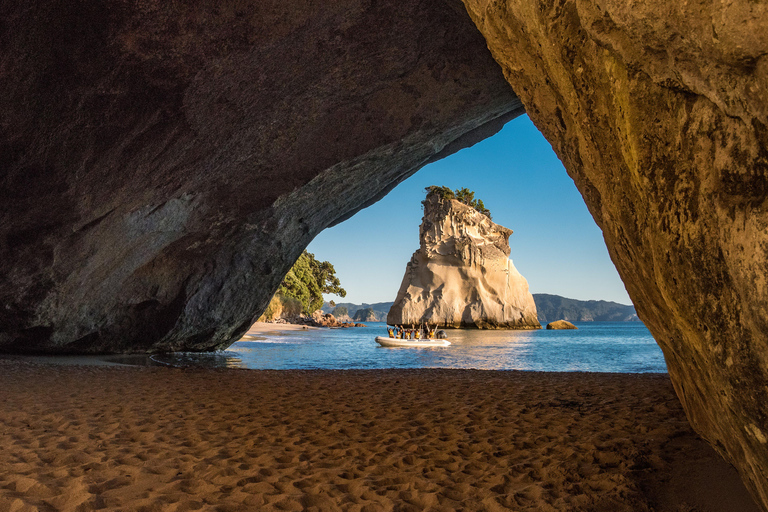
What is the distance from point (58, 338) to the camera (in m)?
14.6

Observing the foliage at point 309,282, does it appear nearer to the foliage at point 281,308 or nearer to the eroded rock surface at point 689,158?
the foliage at point 281,308

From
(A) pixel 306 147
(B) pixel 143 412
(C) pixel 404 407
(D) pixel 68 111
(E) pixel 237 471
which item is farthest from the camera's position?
(A) pixel 306 147

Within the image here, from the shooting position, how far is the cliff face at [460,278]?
184 feet

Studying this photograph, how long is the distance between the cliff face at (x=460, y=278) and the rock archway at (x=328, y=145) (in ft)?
124

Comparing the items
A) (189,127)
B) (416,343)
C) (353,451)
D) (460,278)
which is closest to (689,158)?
(353,451)

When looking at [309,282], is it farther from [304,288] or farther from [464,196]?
[464,196]

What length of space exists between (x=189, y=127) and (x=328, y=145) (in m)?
3.37

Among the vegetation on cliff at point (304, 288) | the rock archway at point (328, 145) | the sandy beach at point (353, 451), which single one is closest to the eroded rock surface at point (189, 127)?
the rock archway at point (328, 145)

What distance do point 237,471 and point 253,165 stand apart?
9444mm

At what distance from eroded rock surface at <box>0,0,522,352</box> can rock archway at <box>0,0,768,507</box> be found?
47mm

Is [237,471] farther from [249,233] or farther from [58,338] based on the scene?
[58,338]

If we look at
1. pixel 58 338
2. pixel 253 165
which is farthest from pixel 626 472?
pixel 58 338

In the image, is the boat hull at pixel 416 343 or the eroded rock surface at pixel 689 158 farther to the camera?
the boat hull at pixel 416 343

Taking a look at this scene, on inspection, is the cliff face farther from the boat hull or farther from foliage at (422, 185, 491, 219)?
the boat hull
